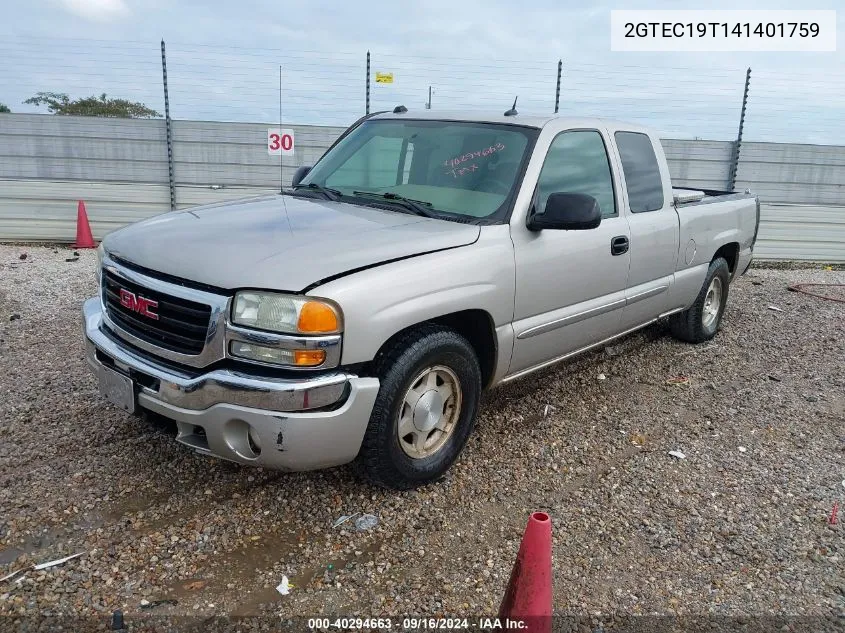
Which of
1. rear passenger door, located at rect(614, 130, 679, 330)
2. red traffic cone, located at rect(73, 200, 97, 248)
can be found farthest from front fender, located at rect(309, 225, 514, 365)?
red traffic cone, located at rect(73, 200, 97, 248)

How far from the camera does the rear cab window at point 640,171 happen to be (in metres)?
4.70

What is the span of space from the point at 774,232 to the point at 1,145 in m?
12.3

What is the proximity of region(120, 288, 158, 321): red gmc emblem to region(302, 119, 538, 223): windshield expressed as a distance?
1.40 meters

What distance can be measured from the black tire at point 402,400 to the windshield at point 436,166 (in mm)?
750

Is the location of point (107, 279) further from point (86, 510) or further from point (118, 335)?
point (86, 510)

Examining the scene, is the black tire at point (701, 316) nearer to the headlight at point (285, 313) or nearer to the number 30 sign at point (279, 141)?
the headlight at point (285, 313)

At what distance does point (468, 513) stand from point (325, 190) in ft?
7.00

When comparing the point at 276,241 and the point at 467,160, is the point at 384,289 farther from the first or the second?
the point at 467,160

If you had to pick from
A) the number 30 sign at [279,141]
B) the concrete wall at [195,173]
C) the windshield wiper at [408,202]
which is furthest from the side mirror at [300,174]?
the concrete wall at [195,173]

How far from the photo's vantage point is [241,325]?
280 cm

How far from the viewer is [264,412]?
278cm

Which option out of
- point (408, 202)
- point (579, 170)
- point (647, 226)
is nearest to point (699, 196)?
point (647, 226)

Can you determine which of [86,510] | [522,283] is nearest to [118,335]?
[86,510]

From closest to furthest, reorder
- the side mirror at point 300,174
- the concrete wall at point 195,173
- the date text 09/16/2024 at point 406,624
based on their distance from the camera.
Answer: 1. the date text 09/16/2024 at point 406,624
2. the side mirror at point 300,174
3. the concrete wall at point 195,173
